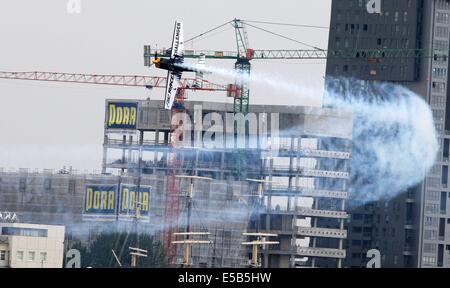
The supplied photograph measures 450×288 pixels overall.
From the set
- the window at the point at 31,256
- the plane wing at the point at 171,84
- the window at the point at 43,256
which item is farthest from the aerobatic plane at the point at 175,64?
the window at the point at 43,256

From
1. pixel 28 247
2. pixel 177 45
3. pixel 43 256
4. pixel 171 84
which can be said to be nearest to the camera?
pixel 177 45

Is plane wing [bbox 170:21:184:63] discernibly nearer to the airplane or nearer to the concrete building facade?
the airplane

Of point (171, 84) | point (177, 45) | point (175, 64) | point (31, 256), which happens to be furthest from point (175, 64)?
point (31, 256)

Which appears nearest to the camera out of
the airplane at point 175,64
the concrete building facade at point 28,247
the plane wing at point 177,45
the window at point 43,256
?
the airplane at point 175,64

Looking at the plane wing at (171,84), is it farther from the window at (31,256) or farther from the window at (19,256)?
the window at (19,256)

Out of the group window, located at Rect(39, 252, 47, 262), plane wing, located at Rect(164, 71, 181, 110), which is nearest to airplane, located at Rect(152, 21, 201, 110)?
plane wing, located at Rect(164, 71, 181, 110)

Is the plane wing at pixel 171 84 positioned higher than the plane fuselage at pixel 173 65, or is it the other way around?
the plane fuselage at pixel 173 65

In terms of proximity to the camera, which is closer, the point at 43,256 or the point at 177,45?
the point at 177,45

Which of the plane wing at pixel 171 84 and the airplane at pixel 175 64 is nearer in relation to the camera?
the airplane at pixel 175 64

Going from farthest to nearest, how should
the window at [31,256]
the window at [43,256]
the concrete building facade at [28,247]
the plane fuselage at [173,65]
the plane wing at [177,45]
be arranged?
the window at [43,256] → the window at [31,256] → the concrete building facade at [28,247] → the plane wing at [177,45] → the plane fuselage at [173,65]

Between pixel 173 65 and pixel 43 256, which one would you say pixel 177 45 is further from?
pixel 43 256
